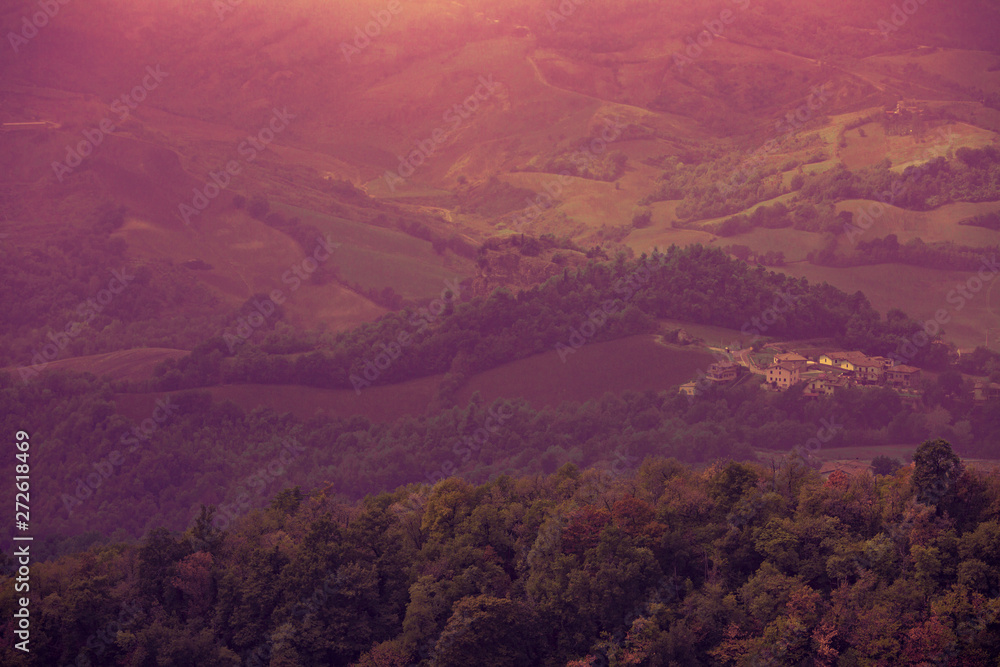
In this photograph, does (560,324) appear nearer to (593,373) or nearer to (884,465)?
(593,373)

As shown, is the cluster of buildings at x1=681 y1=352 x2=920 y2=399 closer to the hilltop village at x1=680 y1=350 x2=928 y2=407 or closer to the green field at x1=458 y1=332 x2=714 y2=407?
the hilltop village at x1=680 y1=350 x2=928 y2=407

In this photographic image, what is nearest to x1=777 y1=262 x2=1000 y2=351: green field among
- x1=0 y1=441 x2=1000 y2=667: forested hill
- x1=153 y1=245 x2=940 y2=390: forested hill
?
x1=153 y1=245 x2=940 y2=390: forested hill

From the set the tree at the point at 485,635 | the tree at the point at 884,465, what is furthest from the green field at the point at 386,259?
the tree at the point at 485,635

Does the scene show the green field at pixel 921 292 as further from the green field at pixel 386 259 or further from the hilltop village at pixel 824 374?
the green field at pixel 386 259

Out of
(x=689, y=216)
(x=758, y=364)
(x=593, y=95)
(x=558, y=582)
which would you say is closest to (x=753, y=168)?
(x=689, y=216)

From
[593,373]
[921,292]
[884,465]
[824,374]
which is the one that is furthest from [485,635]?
[921,292]

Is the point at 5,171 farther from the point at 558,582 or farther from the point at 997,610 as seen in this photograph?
the point at 997,610

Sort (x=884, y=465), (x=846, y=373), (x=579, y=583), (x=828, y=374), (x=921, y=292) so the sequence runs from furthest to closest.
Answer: (x=921, y=292)
(x=846, y=373)
(x=828, y=374)
(x=884, y=465)
(x=579, y=583)

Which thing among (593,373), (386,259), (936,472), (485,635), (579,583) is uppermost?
(936,472)
